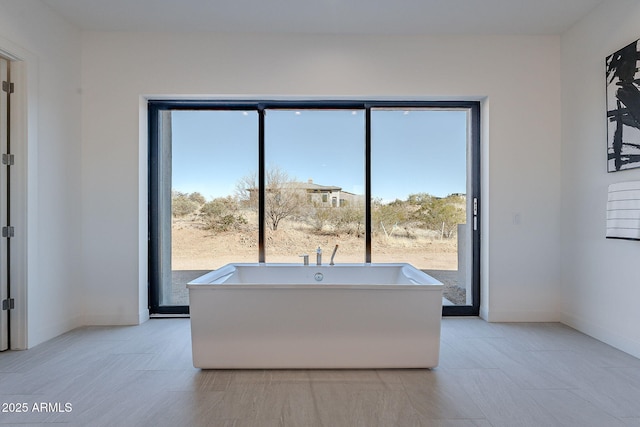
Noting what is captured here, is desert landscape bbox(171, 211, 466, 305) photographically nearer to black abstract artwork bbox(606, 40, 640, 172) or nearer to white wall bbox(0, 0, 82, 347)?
white wall bbox(0, 0, 82, 347)

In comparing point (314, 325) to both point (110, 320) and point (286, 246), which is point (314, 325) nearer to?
point (286, 246)

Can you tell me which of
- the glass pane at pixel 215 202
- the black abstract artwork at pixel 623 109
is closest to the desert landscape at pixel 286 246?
the glass pane at pixel 215 202

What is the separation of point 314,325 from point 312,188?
168 centimetres

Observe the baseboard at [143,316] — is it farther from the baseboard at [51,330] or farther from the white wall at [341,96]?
the baseboard at [51,330]

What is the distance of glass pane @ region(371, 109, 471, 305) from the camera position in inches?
148

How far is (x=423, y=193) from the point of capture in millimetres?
3770

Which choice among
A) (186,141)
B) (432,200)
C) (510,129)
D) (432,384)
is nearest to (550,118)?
(510,129)

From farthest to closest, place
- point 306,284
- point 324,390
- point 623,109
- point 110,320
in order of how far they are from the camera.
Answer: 1. point 110,320
2. point 623,109
3. point 306,284
4. point 324,390

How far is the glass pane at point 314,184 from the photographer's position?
377cm

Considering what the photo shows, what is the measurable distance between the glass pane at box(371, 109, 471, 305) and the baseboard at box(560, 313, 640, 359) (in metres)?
0.88

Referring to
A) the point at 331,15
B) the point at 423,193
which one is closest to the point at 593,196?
the point at 423,193

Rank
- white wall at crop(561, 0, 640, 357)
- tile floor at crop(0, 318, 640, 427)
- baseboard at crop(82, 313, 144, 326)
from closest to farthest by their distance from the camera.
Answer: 1. tile floor at crop(0, 318, 640, 427)
2. white wall at crop(561, 0, 640, 357)
3. baseboard at crop(82, 313, 144, 326)

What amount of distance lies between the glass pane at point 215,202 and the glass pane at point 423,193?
4.20ft

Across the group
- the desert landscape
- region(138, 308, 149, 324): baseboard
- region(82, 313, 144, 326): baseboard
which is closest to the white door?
region(82, 313, 144, 326): baseboard
